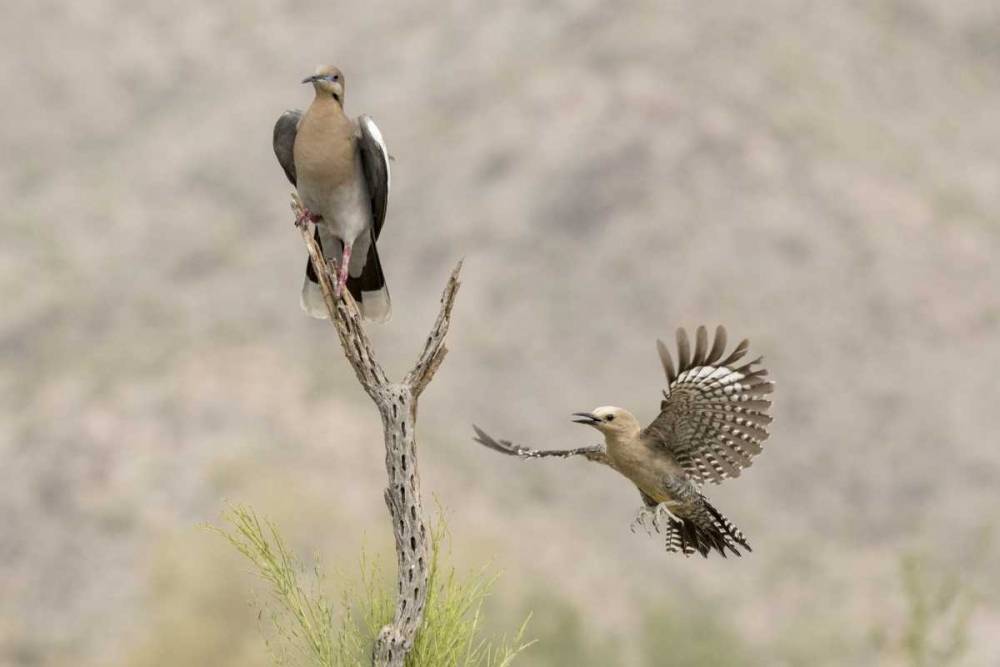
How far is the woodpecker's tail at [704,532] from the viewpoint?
659 cm

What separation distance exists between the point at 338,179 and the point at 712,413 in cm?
291

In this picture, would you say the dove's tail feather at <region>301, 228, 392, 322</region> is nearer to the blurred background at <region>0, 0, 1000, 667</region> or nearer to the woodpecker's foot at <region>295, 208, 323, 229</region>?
the woodpecker's foot at <region>295, 208, 323, 229</region>

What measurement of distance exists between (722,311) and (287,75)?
28.6 meters

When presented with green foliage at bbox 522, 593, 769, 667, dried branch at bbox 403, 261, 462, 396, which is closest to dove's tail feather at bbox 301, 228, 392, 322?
dried branch at bbox 403, 261, 462, 396

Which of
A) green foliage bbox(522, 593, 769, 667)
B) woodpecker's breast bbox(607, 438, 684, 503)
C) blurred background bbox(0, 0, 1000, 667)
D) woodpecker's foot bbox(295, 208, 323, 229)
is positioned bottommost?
woodpecker's breast bbox(607, 438, 684, 503)

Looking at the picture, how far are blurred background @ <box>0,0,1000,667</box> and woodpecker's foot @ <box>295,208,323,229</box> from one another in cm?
2187

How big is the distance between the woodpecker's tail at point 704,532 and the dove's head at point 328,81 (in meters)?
3.27

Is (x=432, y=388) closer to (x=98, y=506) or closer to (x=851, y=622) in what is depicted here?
(x=98, y=506)

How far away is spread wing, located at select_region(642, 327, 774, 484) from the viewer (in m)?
6.39

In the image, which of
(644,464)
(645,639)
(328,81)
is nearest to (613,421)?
(644,464)

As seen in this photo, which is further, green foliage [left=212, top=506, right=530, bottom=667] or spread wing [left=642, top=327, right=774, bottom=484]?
green foliage [left=212, top=506, right=530, bottom=667]

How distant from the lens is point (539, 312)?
4722 cm

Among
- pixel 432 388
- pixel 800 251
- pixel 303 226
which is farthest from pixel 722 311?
pixel 303 226

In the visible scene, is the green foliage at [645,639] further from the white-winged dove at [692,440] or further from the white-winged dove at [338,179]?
the white-winged dove at [692,440]
